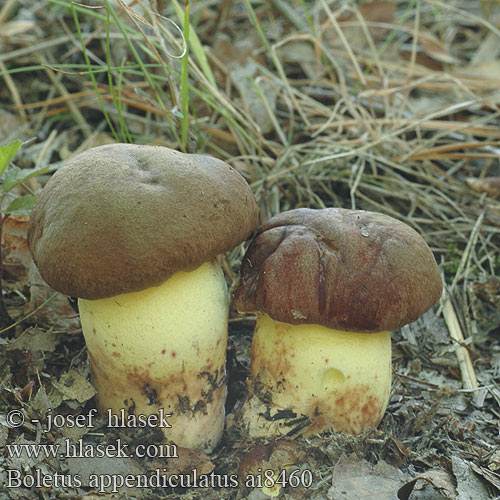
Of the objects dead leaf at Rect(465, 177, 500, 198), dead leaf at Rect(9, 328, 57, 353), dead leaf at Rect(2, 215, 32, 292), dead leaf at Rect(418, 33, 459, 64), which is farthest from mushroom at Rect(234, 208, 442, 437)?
dead leaf at Rect(418, 33, 459, 64)

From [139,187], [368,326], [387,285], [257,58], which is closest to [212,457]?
[368,326]

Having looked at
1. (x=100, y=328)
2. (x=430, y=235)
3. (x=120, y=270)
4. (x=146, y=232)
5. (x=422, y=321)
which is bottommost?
(x=422, y=321)

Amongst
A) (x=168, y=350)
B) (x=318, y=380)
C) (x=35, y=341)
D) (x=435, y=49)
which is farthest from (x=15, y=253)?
(x=435, y=49)

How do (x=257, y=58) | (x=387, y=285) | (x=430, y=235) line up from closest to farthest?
(x=387, y=285) → (x=430, y=235) → (x=257, y=58)

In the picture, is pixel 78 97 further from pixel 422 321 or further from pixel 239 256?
pixel 422 321

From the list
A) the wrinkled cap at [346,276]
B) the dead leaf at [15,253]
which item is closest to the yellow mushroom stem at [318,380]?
the wrinkled cap at [346,276]

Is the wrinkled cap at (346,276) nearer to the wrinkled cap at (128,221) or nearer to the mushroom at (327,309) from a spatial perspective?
the mushroom at (327,309)

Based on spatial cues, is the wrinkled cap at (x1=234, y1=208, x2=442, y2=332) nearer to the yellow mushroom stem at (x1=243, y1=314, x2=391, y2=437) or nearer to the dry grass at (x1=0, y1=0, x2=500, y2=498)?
the yellow mushroom stem at (x1=243, y1=314, x2=391, y2=437)
